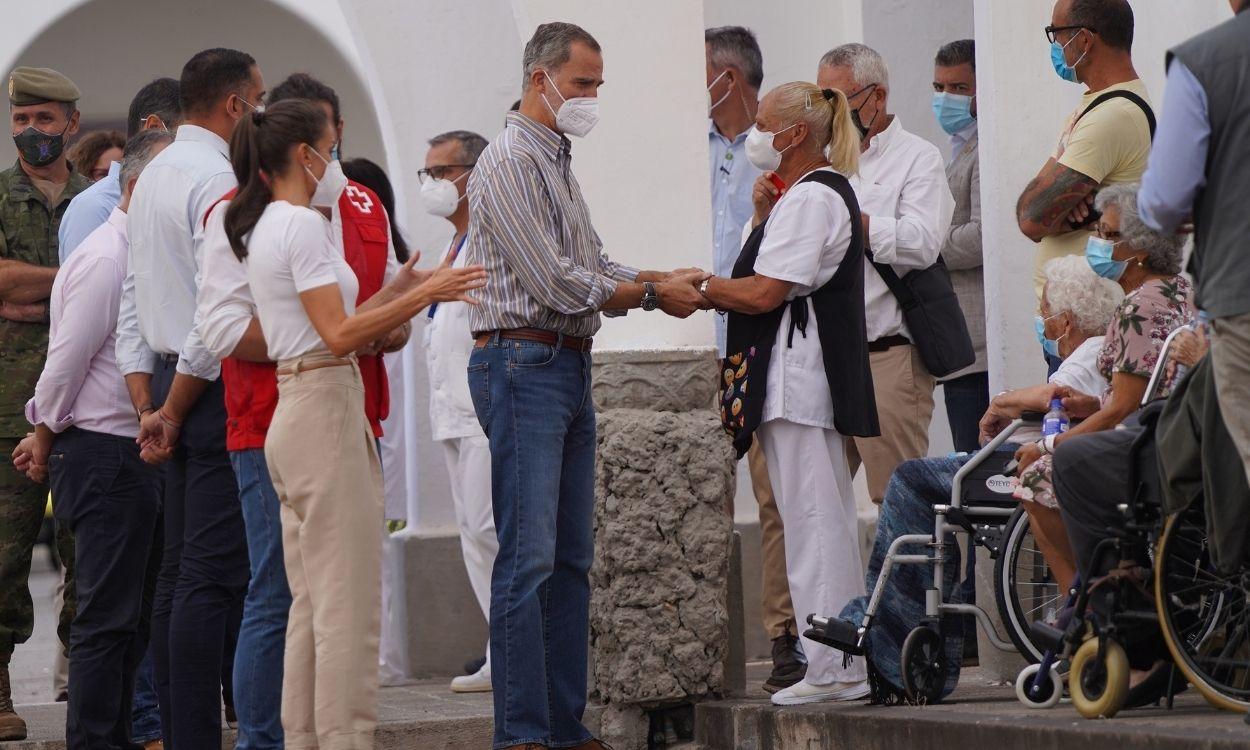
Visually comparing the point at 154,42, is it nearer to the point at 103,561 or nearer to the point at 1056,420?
the point at 103,561

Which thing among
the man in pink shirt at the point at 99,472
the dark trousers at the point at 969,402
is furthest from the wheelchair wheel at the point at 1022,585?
the man in pink shirt at the point at 99,472

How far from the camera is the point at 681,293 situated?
19.7 ft

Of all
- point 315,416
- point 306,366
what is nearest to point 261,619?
Result: point 315,416

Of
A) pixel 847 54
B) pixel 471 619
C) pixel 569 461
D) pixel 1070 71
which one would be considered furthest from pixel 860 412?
pixel 471 619

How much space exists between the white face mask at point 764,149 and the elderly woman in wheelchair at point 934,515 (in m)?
0.93

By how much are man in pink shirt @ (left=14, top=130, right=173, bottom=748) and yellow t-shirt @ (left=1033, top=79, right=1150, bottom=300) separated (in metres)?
2.98

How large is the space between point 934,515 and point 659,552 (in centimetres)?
96

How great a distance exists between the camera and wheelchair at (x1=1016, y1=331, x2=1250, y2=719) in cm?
469

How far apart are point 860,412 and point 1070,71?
131 cm

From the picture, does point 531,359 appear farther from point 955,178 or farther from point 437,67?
point 437,67

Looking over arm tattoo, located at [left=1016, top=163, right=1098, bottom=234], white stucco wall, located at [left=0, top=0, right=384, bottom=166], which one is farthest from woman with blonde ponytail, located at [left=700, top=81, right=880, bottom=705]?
white stucco wall, located at [left=0, top=0, right=384, bottom=166]

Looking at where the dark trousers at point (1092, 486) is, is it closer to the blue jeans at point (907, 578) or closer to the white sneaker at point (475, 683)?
the blue jeans at point (907, 578)

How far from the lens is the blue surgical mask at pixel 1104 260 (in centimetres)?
538

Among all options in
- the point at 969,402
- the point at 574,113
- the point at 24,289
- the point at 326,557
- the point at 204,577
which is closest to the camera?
the point at 326,557
